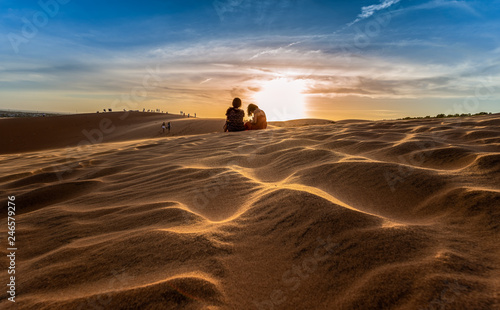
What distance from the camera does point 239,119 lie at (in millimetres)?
7699

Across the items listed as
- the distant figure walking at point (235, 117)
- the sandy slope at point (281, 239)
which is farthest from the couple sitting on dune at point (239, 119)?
the sandy slope at point (281, 239)

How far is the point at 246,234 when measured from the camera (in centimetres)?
124

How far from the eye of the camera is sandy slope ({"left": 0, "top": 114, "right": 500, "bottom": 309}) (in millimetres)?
839

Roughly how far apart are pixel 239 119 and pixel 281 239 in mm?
6721

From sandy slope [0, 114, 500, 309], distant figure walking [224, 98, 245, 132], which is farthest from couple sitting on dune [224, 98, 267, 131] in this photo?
sandy slope [0, 114, 500, 309]

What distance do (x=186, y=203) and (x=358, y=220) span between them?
1141mm

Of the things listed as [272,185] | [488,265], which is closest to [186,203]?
[272,185]

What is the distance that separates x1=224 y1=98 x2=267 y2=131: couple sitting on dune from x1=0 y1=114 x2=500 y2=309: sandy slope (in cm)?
551

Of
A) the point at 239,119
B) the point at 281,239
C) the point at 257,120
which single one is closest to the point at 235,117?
the point at 239,119

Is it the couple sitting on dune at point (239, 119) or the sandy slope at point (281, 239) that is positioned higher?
the couple sitting on dune at point (239, 119)

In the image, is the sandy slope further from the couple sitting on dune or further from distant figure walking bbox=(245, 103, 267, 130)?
distant figure walking bbox=(245, 103, 267, 130)

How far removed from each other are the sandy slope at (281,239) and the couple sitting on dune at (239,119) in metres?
5.51

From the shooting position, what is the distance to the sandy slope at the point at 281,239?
84 centimetres

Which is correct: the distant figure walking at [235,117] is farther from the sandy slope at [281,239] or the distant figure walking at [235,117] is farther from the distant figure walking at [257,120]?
the sandy slope at [281,239]
